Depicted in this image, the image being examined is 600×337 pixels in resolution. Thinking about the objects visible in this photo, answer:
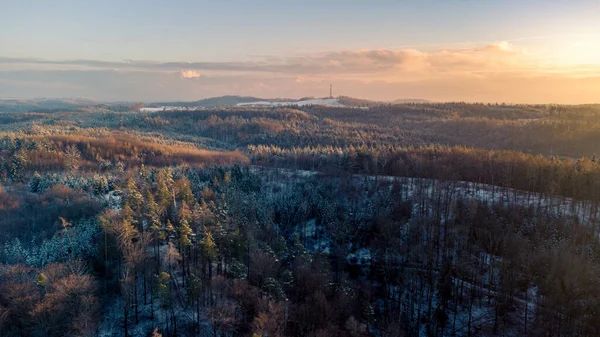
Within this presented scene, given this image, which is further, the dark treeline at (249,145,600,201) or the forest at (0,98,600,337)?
the dark treeline at (249,145,600,201)

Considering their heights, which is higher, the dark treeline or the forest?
the dark treeline

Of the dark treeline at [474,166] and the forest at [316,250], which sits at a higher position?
the dark treeline at [474,166]

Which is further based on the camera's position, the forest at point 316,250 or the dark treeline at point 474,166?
the dark treeline at point 474,166

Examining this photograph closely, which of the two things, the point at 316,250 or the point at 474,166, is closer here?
the point at 316,250

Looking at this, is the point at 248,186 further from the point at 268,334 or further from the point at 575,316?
the point at 575,316

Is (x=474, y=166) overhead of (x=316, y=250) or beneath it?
overhead

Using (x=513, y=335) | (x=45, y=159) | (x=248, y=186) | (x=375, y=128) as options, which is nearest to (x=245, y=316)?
(x=513, y=335)

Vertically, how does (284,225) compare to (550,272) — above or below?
below

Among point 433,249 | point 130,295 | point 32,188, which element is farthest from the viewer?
point 32,188
